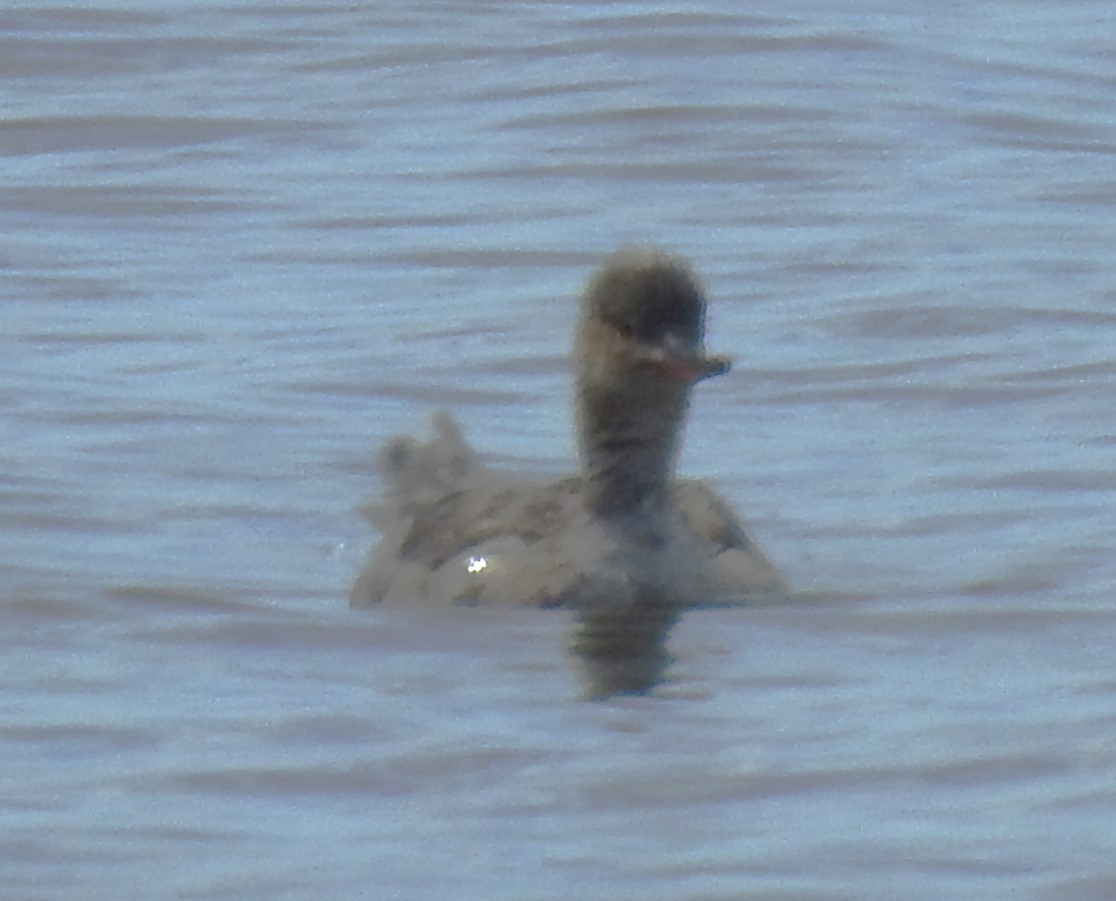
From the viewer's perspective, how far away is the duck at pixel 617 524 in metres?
11.6

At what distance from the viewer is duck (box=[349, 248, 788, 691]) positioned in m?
11.6

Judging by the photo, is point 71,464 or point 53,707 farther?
point 71,464

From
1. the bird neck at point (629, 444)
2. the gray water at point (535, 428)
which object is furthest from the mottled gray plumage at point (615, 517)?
the gray water at point (535, 428)

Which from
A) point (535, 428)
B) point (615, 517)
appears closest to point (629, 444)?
point (615, 517)

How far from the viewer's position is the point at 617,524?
1186 cm

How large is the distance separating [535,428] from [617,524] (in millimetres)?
2503

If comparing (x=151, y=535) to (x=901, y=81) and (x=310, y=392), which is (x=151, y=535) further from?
(x=901, y=81)

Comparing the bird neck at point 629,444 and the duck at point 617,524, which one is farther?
the bird neck at point 629,444

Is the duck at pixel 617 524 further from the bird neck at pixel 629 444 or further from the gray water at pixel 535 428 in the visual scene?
the gray water at pixel 535 428

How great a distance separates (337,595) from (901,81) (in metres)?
8.75

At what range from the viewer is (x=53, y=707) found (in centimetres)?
1057

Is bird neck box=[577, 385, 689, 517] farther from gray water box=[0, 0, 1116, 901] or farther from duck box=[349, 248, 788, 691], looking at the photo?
gray water box=[0, 0, 1116, 901]

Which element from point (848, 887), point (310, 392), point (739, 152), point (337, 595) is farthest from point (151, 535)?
point (739, 152)

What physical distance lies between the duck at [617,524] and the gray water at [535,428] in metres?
0.14
